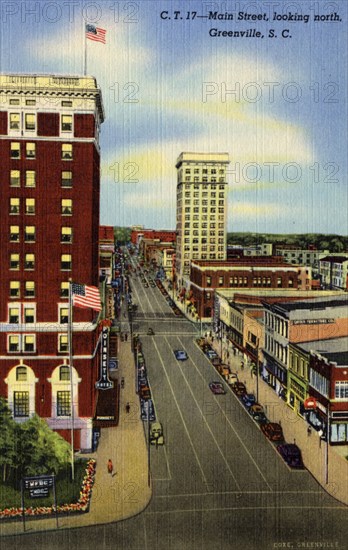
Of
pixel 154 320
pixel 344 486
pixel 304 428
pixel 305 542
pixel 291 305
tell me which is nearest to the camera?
pixel 305 542

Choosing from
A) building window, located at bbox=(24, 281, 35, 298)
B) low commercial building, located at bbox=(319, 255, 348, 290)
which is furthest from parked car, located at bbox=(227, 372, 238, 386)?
low commercial building, located at bbox=(319, 255, 348, 290)

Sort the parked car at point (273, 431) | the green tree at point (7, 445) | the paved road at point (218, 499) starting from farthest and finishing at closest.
Result: the parked car at point (273, 431) < the green tree at point (7, 445) < the paved road at point (218, 499)

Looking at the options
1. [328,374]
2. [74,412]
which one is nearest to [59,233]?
[74,412]

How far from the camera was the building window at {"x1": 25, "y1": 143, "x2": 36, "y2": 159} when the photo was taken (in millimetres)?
39406

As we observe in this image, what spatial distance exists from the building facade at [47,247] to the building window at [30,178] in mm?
67

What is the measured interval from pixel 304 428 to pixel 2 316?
23548 mm

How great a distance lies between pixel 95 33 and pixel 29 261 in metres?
15.5

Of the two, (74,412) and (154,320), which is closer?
(74,412)

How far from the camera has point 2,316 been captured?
130ft

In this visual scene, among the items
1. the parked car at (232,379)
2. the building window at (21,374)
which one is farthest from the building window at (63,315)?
the parked car at (232,379)

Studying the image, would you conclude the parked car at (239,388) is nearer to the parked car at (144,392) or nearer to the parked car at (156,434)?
the parked car at (144,392)

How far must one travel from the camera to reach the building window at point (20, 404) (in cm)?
3933

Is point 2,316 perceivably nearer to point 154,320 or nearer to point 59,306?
point 59,306

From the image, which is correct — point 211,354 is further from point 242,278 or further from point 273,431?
point 242,278
